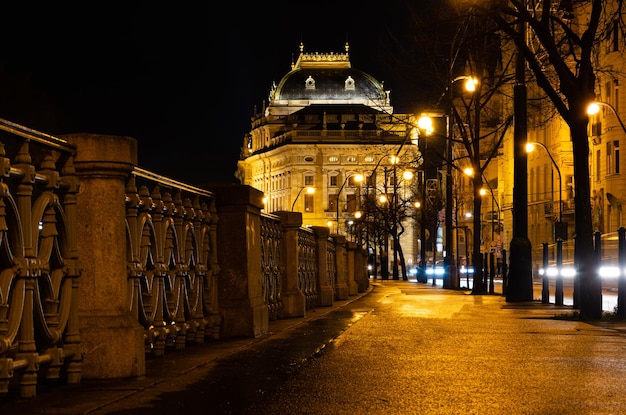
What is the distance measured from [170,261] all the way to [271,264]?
6261mm

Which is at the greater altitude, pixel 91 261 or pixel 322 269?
pixel 91 261

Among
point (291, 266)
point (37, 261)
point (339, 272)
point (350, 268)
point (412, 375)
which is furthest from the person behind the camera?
point (350, 268)

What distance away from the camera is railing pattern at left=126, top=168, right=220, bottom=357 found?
31.6ft

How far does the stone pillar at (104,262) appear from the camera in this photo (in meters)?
8.59

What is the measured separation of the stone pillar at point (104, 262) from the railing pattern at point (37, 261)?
0.54ft

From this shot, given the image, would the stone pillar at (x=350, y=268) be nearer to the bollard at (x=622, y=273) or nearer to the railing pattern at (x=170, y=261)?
the bollard at (x=622, y=273)

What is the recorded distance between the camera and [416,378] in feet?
29.6

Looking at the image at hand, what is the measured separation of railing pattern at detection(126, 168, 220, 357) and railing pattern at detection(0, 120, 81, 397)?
93 cm

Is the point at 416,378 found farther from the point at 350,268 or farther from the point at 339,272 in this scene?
the point at 350,268

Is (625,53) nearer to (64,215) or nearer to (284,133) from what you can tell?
(64,215)

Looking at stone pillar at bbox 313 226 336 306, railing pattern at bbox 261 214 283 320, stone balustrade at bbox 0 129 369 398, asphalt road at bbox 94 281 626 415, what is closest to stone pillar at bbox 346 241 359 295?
stone pillar at bbox 313 226 336 306

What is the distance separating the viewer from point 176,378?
8961 millimetres

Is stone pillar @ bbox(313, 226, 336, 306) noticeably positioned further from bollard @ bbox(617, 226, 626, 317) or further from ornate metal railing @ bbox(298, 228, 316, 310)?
bollard @ bbox(617, 226, 626, 317)

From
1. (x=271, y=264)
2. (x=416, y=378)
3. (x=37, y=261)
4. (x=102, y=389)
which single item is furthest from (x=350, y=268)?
(x=37, y=261)
